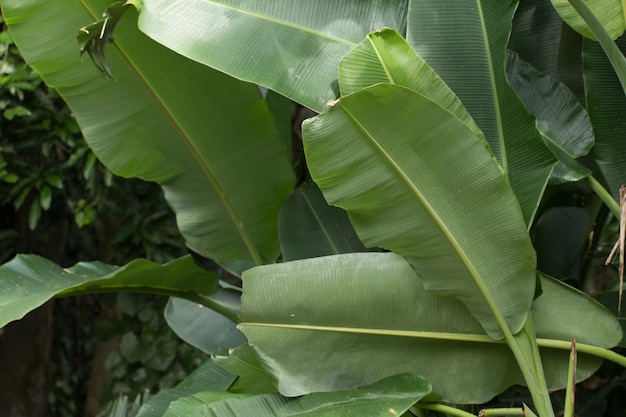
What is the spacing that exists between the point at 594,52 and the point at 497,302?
433 millimetres

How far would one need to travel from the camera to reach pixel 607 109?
0.99m

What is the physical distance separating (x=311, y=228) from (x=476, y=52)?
46 centimetres

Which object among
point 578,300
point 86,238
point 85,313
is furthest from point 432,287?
point 85,313

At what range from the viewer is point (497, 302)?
2.81 ft

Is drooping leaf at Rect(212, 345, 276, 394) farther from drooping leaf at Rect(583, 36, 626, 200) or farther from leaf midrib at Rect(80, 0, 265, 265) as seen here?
drooping leaf at Rect(583, 36, 626, 200)

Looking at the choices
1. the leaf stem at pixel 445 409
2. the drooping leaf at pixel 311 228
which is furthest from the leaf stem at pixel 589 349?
the drooping leaf at pixel 311 228

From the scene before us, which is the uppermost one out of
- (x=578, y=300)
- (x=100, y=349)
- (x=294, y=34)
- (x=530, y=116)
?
(x=294, y=34)

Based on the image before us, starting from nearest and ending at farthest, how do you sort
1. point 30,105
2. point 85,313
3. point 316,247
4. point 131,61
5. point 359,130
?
point 359,130 < point 131,61 < point 316,247 < point 30,105 < point 85,313

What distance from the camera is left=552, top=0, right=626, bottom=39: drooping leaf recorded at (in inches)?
34.6

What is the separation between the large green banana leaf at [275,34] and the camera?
34.8 inches

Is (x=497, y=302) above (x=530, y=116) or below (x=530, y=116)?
below

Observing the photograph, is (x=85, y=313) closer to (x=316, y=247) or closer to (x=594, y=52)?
(x=316, y=247)

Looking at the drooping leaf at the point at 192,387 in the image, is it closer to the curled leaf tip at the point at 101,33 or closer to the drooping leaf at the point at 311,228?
A: the drooping leaf at the point at 311,228

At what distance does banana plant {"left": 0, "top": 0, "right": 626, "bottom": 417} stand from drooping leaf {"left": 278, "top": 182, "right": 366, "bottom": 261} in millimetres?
172
